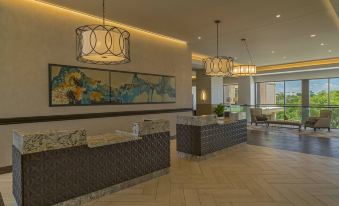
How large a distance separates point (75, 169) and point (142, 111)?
372cm

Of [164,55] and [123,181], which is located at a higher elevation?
[164,55]

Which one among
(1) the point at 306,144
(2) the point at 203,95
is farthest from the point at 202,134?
(2) the point at 203,95

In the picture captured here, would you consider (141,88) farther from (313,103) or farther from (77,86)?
(313,103)

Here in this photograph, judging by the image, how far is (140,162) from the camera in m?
3.74

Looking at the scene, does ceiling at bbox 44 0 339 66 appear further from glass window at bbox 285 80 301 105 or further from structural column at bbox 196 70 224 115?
glass window at bbox 285 80 301 105

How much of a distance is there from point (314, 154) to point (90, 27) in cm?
559

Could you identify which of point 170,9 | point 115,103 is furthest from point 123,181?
point 170,9

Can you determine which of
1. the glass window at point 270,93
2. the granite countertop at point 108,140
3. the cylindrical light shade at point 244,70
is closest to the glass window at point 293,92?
the glass window at point 270,93

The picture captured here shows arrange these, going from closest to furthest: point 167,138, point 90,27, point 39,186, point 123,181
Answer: point 39,186 < point 90,27 < point 123,181 < point 167,138

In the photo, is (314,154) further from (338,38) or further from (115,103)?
(115,103)

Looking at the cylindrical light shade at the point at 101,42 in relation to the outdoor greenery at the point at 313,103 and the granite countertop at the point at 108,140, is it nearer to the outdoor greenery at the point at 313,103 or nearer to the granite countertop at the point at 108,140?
the granite countertop at the point at 108,140

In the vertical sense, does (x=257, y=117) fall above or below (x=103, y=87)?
below

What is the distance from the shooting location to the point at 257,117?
1112cm

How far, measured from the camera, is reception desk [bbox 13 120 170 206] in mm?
2633
